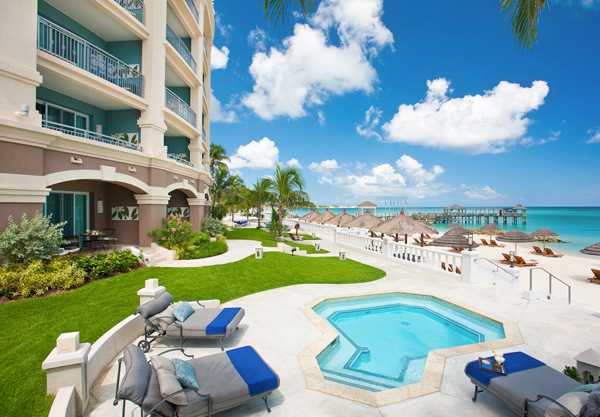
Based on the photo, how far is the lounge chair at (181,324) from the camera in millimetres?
5578

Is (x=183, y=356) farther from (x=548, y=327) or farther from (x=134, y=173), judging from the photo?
(x=134, y=173)

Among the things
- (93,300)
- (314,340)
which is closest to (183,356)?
(314,340)

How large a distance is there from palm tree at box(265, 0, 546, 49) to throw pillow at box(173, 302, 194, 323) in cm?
562

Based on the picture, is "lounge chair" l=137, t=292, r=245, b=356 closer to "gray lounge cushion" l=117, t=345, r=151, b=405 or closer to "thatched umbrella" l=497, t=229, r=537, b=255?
"gray lounge cushion" l=117, t=345, r=151, b=405

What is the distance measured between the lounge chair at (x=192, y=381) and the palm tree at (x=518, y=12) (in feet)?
15.3

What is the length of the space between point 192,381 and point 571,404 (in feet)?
14.7

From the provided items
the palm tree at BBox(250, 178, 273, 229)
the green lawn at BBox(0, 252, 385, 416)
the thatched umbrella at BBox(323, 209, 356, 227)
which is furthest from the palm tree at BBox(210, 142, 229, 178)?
the green lawn at BBox(0, 252, 385, 416)

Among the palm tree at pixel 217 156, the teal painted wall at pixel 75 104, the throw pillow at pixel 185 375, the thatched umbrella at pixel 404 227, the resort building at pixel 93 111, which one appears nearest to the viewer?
the throw pillow at pixel 185 375

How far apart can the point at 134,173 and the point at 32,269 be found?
6.12 m

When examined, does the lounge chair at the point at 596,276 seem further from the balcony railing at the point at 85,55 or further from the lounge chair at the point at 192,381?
the balcony railing at the point at 85,55

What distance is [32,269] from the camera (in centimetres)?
759

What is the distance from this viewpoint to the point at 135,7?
13664 millimetres

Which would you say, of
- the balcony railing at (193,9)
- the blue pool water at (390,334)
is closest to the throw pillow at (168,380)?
the blue pool water at (390,334)

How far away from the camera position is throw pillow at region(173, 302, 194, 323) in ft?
19.2
